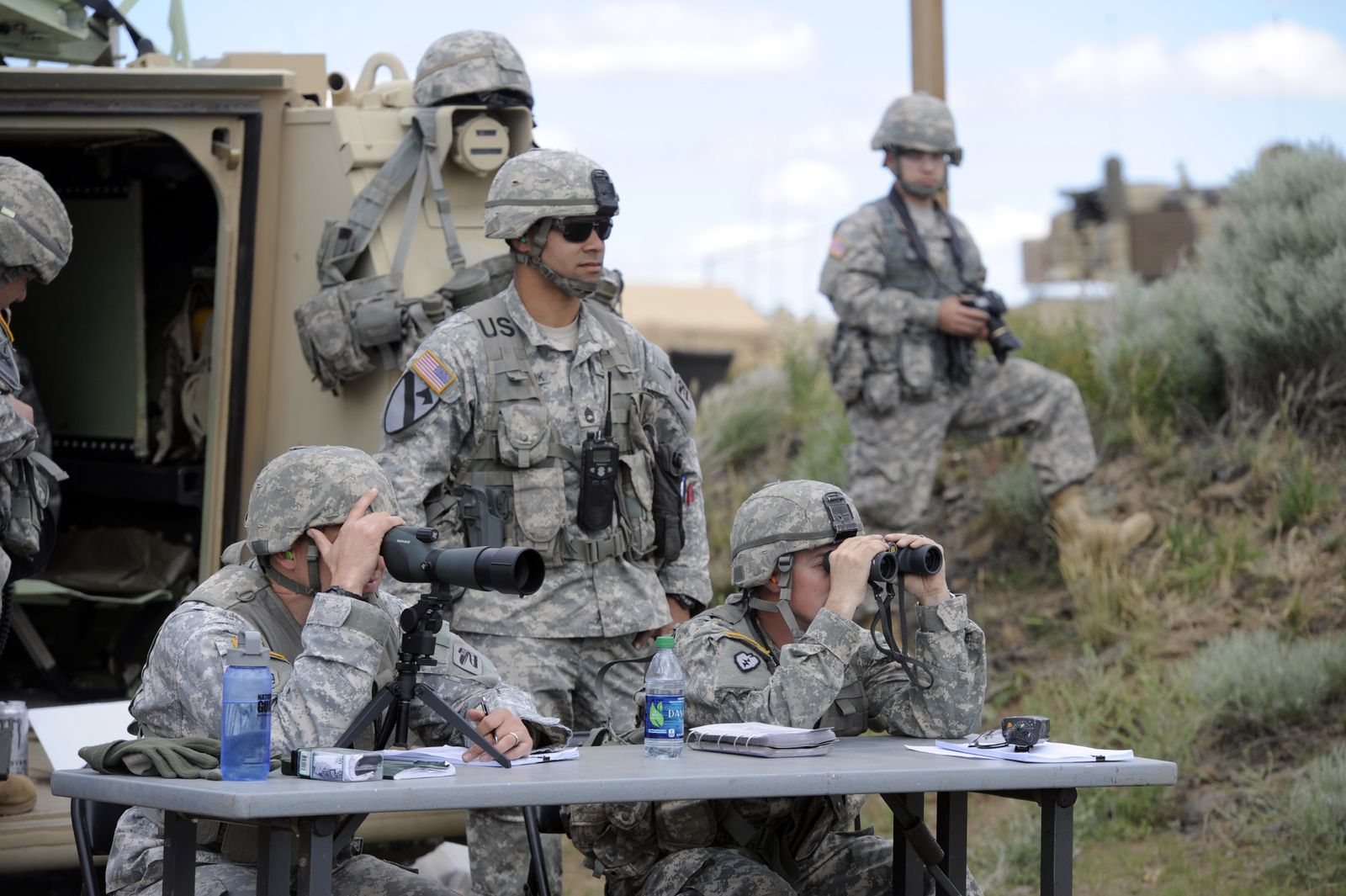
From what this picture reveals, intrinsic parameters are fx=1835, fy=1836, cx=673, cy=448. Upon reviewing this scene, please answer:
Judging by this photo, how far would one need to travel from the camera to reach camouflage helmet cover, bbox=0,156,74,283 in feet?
15.4

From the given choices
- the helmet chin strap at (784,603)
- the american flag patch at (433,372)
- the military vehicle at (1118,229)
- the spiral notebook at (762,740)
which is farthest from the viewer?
the military vehicle at (1118,229)

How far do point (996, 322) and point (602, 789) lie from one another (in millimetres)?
4865

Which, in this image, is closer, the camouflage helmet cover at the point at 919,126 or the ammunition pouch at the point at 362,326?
the ammunition pouch at the point at 362,326

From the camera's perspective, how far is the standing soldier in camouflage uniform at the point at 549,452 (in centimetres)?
500

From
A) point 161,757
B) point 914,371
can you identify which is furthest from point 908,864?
point 914,371

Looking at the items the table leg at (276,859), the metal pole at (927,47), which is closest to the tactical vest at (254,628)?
the table leg at (276,859)

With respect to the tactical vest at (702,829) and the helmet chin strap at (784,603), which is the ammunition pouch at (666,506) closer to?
the helmet chin strap at (784,603)

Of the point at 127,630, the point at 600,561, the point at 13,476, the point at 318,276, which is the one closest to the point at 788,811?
the point at 600,561

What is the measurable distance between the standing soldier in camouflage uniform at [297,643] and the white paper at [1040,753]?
0.88m

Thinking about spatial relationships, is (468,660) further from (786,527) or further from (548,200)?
(548,200)

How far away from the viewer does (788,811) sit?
13.8ft

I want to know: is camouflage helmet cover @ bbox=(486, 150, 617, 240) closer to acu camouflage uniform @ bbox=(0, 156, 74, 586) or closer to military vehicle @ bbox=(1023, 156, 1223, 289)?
acu camouflage uniform @ bbox=(0, 156, 74, 586)

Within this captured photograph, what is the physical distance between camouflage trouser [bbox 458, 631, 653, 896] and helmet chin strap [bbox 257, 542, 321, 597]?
112 cm

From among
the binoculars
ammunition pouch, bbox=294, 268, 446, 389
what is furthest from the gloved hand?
ammunition pouch, bbox=294, 268, 446, 389
